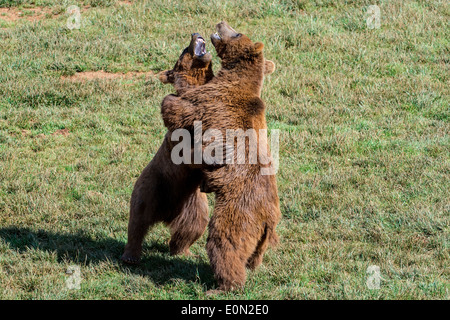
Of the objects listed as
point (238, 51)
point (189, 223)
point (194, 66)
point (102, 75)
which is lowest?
point (189, 223)

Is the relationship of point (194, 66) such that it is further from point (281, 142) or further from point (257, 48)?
point (281, 142)

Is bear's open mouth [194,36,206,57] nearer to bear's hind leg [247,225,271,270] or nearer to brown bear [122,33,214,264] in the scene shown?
brown bear [122,33,214,264]

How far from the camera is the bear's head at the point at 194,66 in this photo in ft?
20.4

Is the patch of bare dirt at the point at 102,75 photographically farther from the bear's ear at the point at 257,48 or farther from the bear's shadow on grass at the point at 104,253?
the bear's ear at the point at 257,48

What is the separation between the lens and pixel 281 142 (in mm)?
9867

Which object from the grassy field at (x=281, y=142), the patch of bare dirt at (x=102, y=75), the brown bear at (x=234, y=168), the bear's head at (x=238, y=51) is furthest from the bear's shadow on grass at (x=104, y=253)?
the patch of bare dirt at (x=102, y=75)

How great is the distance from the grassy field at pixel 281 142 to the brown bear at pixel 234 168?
17.4 inches

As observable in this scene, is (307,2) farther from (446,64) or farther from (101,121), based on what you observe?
(101,121)

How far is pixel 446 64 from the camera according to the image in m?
11.8

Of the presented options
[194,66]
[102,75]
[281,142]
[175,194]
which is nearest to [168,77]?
[194,66]

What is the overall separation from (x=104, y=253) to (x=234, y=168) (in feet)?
6.56

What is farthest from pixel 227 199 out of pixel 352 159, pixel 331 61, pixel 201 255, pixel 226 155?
pixel 331 61

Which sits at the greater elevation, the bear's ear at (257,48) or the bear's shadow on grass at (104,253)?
the bear's ear at (257,48)

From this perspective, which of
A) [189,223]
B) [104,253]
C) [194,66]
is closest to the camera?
[194,66]
